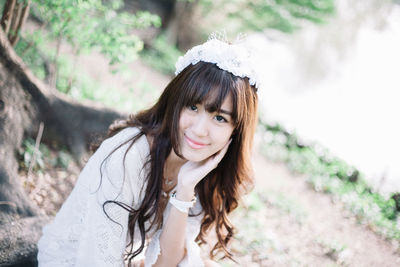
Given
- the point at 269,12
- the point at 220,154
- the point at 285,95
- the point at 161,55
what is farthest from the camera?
the point at 285,95

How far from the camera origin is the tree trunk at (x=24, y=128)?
2.13 meters

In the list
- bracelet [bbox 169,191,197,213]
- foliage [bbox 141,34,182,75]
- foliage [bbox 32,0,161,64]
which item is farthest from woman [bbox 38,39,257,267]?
foliage [bbox 141,34,182,75]

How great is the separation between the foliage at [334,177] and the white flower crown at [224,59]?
4.77 metres

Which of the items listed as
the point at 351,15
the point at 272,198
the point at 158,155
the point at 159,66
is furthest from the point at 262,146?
the point at 351,15

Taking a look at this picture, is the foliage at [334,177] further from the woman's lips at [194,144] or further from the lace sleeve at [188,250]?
the woman's lips at [194,144]

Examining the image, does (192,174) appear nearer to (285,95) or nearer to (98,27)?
(98,27)

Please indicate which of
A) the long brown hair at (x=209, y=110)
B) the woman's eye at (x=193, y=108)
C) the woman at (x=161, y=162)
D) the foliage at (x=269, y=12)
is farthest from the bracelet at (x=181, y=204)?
the foliage at (x=269, y=12)

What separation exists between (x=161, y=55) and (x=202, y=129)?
1158 cm

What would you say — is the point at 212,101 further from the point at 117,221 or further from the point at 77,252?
the point at 77,252

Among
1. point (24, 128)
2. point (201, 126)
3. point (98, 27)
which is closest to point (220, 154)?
point (201, 126)

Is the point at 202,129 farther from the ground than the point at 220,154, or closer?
farther from the ground

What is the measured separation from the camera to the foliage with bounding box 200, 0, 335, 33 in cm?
1021

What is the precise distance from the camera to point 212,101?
5.76 ft

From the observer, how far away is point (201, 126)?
180 centimetres
